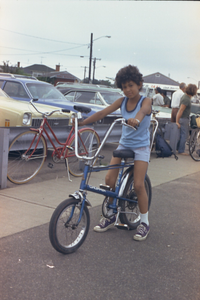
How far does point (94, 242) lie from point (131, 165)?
94 centimetres

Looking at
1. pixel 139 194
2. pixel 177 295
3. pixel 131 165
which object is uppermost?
pixel 131 165

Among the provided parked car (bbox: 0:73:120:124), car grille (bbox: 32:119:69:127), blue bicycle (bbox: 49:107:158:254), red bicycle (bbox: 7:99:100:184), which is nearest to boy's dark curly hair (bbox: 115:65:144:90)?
blue bicycle (bbox: 49:107:158:254)

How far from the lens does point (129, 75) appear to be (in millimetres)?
3969

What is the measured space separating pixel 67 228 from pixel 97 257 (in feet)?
1.37

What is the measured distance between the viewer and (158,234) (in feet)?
14.9

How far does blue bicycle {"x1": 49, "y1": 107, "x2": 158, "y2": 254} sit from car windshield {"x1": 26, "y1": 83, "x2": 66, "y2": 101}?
6007 millimetres

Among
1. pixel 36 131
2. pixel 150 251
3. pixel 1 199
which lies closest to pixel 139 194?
pixel 150 251

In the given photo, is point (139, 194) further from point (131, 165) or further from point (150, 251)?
point (150, 251)

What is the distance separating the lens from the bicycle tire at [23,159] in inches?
243

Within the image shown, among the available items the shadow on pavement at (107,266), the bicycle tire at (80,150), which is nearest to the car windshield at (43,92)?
the bicycle tire at (80,150)

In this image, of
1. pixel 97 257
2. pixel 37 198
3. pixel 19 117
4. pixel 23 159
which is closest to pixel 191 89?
pixel 19 117

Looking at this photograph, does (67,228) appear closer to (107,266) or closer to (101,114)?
(107,266)

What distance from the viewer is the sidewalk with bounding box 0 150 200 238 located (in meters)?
4.52

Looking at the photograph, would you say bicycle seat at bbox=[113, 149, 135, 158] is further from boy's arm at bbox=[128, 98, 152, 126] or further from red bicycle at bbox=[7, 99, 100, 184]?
red bicycle at bbox=[7, 99, 100, 184]
